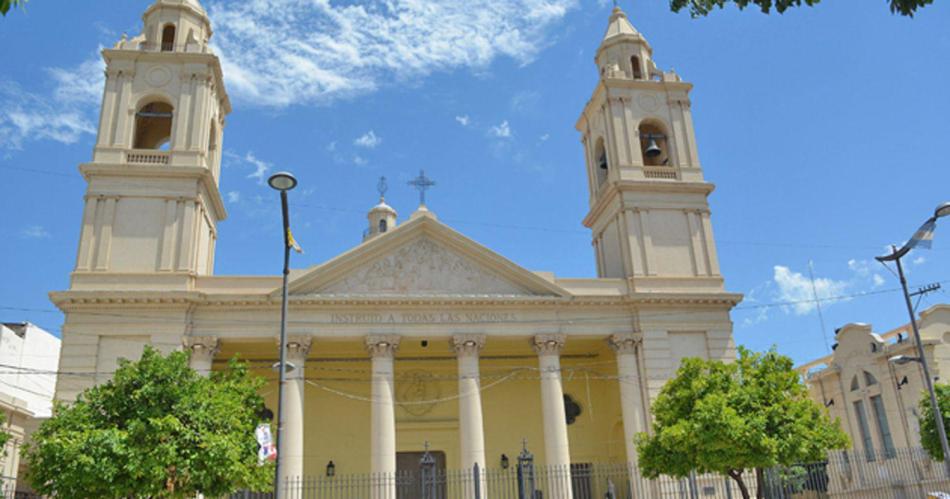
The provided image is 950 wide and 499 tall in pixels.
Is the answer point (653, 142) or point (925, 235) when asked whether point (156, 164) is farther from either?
point (925, 235)

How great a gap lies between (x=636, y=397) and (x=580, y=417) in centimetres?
459

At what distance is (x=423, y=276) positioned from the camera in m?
30.4

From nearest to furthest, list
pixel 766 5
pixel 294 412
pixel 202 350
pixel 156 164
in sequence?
pixel 766 5 < pixel 294 412 < pixel 202 350 < pixel 156 164

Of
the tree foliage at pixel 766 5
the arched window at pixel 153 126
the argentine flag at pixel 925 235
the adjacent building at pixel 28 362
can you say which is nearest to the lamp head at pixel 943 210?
the argentine flag at pixel 925 235

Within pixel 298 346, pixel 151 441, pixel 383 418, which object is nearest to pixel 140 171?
pixel 298 346

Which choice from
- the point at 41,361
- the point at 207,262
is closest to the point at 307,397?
the point at 207,262

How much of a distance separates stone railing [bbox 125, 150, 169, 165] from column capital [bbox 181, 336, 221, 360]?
24.6 ft

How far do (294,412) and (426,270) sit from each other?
7387 millimetres

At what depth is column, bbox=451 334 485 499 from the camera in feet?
90.5

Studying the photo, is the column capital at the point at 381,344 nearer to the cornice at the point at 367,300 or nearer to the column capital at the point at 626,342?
the cornice at the point at 367,300

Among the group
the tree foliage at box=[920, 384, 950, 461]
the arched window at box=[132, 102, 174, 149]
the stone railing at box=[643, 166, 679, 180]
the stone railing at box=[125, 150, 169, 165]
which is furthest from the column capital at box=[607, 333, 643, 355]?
the arched window at box=[132, 102, 174, 149]

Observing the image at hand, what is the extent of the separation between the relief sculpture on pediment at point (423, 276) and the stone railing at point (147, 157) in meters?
8.57

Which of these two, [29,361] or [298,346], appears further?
[29,361]

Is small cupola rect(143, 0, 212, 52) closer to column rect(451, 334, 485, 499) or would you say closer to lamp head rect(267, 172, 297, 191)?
column rect(451, 334, 485, 499)
